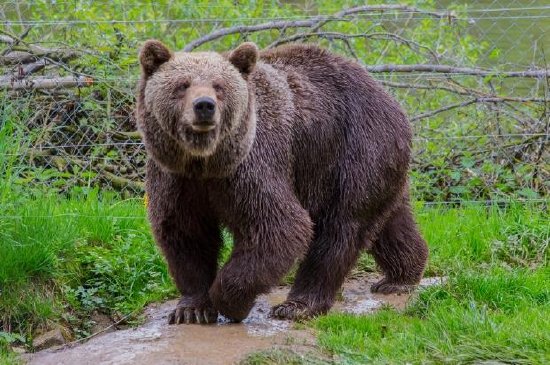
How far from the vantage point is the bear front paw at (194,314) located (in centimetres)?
566

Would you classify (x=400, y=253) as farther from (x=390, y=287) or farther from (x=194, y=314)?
Result: (x=194, y=314)

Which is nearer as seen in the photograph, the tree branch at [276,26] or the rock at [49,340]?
the rock at [49,340]

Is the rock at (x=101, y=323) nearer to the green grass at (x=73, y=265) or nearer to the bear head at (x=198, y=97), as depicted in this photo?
the green grass at (x=73, y=265)

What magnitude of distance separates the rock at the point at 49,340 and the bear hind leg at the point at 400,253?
2.22m

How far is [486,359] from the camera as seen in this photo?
14.8 feet

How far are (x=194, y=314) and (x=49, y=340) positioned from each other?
3.02 ft

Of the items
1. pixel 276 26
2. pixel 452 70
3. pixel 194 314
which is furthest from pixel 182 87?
pixel 452 70

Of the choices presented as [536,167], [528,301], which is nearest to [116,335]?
[528,301]

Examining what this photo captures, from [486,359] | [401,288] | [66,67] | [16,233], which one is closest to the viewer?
[486,359]

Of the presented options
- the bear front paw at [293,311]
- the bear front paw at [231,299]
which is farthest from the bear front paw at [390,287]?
the bear front paw at [231,299]

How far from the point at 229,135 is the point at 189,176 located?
352mm

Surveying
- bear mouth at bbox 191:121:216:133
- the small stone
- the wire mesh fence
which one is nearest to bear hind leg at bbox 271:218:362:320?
bear mouth at bbox 191:121:216:133

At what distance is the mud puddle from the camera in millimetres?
4859

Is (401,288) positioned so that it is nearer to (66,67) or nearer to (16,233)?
(16,233)
